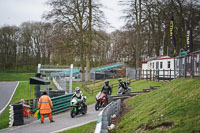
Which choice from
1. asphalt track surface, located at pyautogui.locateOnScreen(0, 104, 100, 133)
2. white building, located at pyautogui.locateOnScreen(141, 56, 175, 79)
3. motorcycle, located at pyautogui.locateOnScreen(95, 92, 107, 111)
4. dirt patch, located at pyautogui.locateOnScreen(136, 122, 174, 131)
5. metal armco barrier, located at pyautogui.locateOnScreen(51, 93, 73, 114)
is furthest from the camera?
white building, located at pyautogui.locateOnScreen(141, 56, 175, 79)

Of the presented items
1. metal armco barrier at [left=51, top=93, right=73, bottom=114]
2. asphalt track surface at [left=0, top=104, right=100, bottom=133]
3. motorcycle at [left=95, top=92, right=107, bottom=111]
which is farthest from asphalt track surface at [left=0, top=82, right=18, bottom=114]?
asphalt track surface at [left=0, top=104, right=100, bottom=133]

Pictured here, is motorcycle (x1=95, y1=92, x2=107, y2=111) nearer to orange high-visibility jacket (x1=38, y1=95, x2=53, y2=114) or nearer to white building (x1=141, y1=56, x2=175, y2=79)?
orange high-visibility jacket (x1=38, y1=95, x2=53, y2=114)

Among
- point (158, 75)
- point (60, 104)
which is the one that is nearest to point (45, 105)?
point (60, 104)

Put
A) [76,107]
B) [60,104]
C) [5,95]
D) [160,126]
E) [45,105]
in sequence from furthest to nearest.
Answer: [5,95] < [60,104] < [76,107] < [45,105] < [160,126]

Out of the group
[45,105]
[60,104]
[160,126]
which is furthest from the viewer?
[60,104]

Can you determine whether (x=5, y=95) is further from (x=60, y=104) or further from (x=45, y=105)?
(x=45, y=105)

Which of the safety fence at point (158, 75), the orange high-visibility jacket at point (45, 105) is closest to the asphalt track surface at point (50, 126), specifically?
the orange high-visibility jacket at point (45, 105)

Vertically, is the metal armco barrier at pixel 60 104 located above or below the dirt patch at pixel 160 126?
below

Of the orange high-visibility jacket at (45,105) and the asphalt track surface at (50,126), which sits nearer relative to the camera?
the asphalt track surface at (50,126)

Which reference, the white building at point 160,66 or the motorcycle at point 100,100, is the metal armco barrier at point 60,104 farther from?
the white building at point 160,66

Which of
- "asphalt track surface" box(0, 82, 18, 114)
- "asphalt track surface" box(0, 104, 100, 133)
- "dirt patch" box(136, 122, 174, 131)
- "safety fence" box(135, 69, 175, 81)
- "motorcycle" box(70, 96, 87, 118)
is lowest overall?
"asphalt track surface" box(0, 82, 18, 114)

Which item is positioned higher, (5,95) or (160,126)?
(160,126)

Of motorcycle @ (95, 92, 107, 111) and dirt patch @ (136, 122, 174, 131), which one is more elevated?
dirt patch @ (136, 122, 174, 131)

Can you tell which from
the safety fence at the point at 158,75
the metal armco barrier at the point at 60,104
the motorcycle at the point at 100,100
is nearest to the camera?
the motorcycle at the point at 100,100
